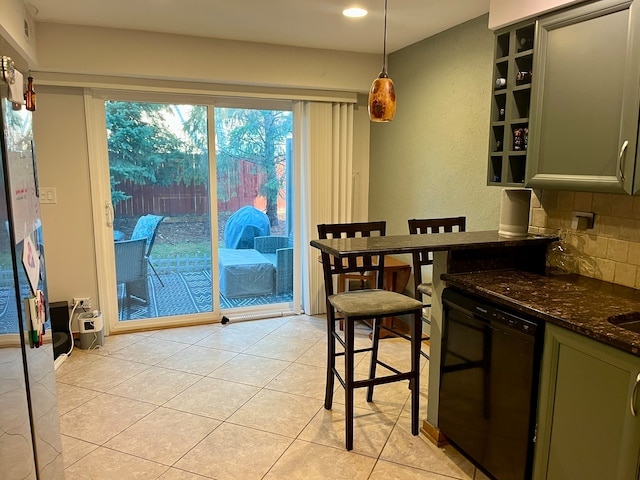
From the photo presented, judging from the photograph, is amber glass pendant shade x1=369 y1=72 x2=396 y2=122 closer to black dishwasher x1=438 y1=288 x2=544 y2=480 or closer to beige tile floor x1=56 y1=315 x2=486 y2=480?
black dishwasher x1=438 y1=288 x2=544 y2=480

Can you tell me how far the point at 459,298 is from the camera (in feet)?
7.31

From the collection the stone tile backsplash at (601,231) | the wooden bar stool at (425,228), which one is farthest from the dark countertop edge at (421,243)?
the wooden bar stool at (425,228)

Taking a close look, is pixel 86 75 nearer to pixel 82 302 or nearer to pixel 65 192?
pixel 65 192

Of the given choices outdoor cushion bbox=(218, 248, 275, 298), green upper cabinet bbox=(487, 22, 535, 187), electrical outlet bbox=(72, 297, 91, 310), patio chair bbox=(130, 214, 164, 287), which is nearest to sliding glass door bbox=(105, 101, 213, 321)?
patio chair bbox=(130, 214, 164, 287)

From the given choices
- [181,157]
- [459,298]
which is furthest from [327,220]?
[459,298]

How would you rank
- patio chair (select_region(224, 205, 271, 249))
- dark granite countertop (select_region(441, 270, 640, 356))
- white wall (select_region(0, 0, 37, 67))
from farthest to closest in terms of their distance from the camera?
patio chair (select_region(224, 205, 271, 249)) → white wall (select_region(0, 0, 37, 67)) → dark granite countertop (select_region(441, 270, 640, 356))

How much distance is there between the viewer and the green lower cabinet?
1.52 m

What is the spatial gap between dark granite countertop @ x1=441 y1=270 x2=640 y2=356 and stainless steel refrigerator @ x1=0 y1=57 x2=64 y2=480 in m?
1.70

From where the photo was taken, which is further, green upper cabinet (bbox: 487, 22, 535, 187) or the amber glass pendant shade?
the amber glass pendant shade

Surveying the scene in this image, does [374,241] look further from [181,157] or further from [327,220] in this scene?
[181,157]

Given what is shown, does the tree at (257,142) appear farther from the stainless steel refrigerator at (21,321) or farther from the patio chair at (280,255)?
the stainless steel refrigerator at (21,321)

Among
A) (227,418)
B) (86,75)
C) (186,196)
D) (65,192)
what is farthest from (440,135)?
(65,192)

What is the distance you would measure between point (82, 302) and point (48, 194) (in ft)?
3.05

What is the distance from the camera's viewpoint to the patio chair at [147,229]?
4.17 m
